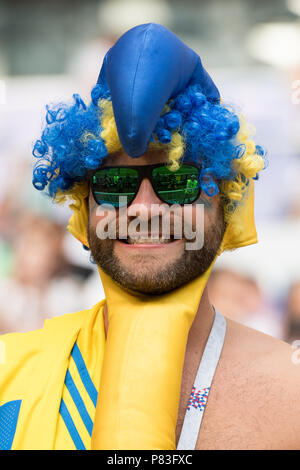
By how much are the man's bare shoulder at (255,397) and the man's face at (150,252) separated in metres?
0.30

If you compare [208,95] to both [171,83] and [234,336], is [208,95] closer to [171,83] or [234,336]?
[171,83]

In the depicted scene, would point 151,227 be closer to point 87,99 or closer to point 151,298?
point 151,298

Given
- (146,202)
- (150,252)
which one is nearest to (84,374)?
(150,252)

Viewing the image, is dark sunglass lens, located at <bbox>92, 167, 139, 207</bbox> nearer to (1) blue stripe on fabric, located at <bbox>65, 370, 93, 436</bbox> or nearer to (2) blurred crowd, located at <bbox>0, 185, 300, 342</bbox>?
(1) blue stripe on fabric, located at <bbox>65, 370, 93, 436</bbox>

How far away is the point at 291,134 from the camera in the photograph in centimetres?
392

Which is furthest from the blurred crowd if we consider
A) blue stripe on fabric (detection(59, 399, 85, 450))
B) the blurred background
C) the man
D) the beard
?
blue stripe on fabric (detection(59, 399, 85, 450))

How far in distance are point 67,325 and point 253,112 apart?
240cm

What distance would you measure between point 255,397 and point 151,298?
41 centimetres

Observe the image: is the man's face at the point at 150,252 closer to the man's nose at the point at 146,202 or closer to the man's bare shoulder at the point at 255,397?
the man's nose at the point at 146,202

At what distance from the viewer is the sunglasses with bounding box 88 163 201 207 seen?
1.79 m

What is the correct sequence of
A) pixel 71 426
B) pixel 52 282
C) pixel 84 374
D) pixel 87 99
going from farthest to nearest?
pixel 52 282 → pixel 87 99 → pixel 84 374 → pixel 71 426

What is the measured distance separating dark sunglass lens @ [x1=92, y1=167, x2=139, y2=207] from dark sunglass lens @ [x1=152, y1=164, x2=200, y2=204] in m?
0.07

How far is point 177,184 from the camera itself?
1.80 meters

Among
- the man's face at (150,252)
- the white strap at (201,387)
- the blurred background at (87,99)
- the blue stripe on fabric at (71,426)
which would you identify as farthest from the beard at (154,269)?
the blurred background at (87,99)
